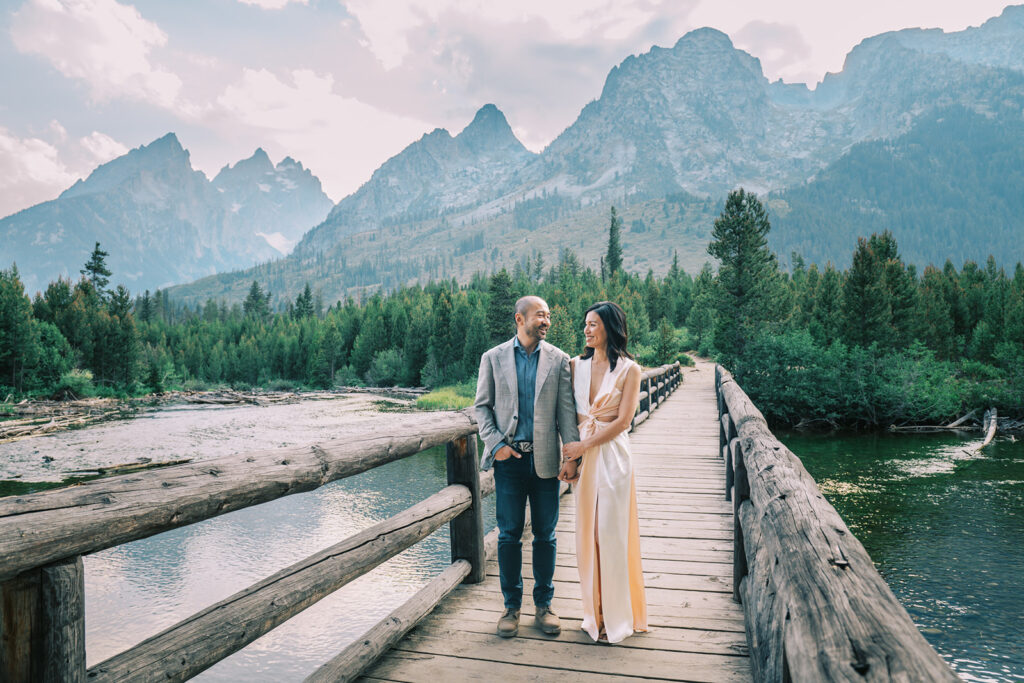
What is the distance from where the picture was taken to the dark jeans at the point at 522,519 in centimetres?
334

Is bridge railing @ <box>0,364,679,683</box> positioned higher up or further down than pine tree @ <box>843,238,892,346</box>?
further down

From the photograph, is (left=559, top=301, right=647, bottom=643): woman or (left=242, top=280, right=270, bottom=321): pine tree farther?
(left=242, top=280, right=270, bottom=321): pine tree

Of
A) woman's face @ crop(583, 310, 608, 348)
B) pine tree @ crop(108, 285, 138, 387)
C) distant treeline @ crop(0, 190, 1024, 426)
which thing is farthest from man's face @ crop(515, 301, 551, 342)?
pine tree @ crop(108, 285, 138, 387)

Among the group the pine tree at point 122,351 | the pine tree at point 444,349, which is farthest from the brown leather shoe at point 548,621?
the pine tree at point 122,351

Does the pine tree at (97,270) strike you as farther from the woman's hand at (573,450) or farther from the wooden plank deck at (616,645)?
the woman's hand at (573,450)

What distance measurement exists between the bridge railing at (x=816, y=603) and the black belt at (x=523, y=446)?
1.17 meters

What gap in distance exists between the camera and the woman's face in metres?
3.37

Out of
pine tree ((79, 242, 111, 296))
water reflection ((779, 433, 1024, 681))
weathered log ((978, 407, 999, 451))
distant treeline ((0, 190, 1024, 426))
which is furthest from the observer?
pine tree ((79, 242, 111, 296))

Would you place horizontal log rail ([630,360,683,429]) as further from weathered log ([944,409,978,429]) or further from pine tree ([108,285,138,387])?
pine tree ([108,285,138,387])

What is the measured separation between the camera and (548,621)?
3.28 m

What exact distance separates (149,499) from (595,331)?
2.28 metres

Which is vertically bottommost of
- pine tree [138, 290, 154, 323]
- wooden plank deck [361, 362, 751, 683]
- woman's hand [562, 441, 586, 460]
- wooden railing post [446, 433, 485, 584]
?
wooden plank deck [361, 362, 751, 683]

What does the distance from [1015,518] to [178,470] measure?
16184mm

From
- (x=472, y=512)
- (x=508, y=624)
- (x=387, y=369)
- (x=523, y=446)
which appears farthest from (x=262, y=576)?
(x=387, y=369)
